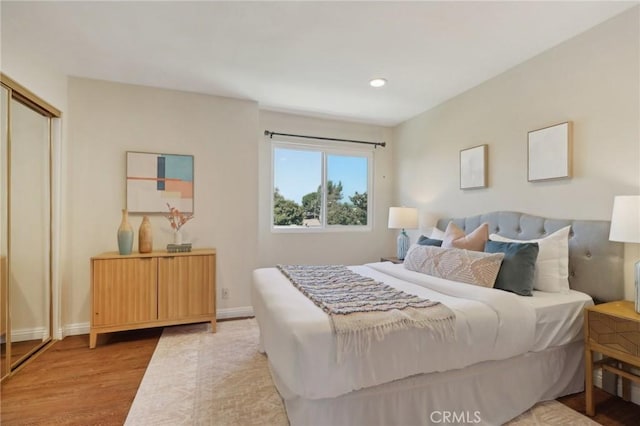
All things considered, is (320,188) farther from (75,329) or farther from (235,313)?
(75,329)

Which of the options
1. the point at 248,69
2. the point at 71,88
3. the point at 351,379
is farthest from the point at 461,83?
the point at 71,88

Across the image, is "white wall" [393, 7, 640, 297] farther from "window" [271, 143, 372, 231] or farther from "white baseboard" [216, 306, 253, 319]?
"white baseboard" [216, 306, 253, 319]

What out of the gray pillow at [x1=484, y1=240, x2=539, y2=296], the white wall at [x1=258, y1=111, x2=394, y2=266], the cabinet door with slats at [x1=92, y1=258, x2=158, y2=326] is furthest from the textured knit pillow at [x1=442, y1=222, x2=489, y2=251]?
the cabinet door with slats at [x1=92, y1=258, x2=158, y2=326]

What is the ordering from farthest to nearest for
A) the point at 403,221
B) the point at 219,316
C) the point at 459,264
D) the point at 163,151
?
the point at 403,221 → the point at 219,316 → the point at 163,151 → the point at 459,264

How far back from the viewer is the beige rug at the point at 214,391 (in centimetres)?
179

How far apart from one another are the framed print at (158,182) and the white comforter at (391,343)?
6.03 feet

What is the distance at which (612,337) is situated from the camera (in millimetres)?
1752

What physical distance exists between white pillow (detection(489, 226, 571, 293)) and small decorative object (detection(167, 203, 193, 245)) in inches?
124

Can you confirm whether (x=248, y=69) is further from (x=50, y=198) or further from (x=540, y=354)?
(x=540, y=354)

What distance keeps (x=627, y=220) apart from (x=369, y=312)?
5.20 ft

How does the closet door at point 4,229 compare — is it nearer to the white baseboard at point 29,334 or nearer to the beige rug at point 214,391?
the white baseboard at point 29,334

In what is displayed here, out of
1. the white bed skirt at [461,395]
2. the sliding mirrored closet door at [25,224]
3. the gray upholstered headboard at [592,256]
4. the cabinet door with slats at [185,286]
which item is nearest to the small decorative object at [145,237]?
the cabinet door with slats at [185,286]

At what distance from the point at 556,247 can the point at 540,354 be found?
0.76 meters

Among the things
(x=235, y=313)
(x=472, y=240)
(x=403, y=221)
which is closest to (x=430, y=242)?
(x=472, y=240)
